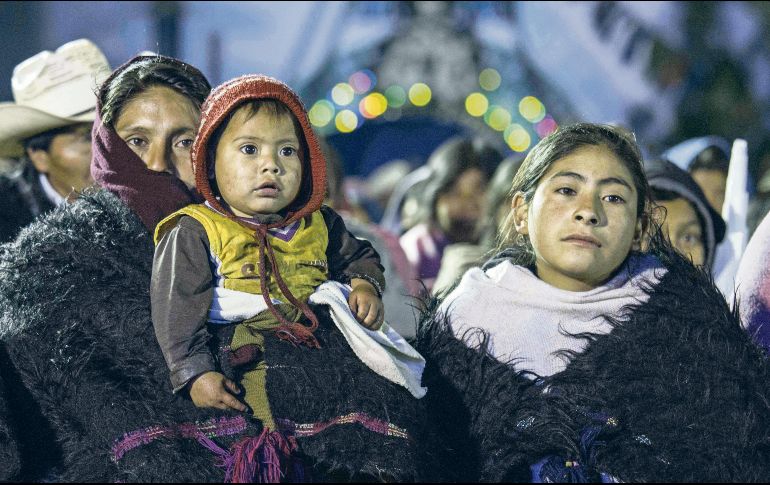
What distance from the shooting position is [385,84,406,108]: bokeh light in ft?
51.5

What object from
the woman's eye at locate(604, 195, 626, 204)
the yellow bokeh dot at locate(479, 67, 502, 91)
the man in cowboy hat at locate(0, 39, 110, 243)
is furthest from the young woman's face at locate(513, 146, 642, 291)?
the yellow bokeh dot at locate(479, 67, 502, 91)

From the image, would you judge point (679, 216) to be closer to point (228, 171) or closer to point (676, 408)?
point (676, 408)

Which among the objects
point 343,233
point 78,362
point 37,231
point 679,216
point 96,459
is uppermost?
point 679,216

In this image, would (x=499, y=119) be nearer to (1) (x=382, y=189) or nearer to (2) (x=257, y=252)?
(1) (x=382, y=189)

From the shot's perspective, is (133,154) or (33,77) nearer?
(133,154)

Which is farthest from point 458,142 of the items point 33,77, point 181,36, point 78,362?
point 78,362

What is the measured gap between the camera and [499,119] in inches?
583

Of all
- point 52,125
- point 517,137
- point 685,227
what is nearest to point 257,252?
point 52,125

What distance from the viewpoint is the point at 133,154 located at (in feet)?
11.4

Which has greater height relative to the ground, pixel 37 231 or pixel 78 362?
pixel 37 231

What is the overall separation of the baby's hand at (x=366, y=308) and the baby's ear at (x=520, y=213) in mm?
624

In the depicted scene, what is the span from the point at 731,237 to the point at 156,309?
9.67 feet

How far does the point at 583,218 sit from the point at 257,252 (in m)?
0.93

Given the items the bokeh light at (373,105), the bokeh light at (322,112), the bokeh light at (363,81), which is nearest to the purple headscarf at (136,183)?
the bokeh light at (322,112)
